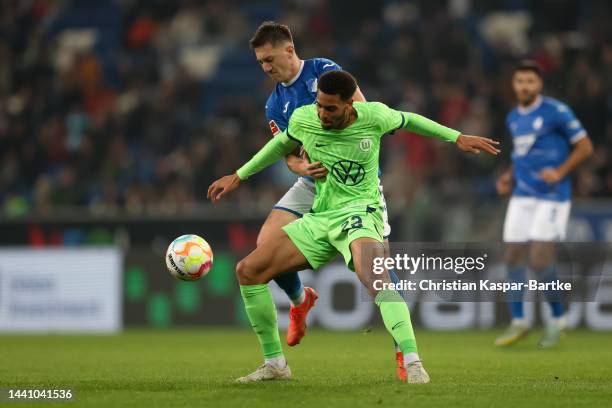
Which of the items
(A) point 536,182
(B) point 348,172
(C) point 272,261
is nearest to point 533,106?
(A) point 536,182

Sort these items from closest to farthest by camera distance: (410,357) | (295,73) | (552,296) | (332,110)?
1. (410,357)
2. (332,110)
3. (295,73)
4. (552,296)

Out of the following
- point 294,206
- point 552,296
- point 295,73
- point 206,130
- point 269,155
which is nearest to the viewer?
point 269,155

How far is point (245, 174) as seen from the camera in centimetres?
711

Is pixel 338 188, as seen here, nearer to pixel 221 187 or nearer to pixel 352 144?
pixel 352 144

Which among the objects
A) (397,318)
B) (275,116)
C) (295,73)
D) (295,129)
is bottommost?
(397,318)

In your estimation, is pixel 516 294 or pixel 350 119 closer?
pixel 350 119

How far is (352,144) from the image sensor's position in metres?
6.84

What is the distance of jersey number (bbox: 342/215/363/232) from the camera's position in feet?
22.2

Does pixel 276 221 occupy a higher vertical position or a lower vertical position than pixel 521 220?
lower

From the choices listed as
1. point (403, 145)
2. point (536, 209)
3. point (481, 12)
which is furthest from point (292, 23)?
point (536, 209)

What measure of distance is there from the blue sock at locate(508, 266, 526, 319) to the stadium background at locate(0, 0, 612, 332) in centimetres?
195

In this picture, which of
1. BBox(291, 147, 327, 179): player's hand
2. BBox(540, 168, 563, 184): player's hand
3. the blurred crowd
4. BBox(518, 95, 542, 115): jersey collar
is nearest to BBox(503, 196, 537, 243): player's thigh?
BBox(540, 168, 563, 184): player's hand

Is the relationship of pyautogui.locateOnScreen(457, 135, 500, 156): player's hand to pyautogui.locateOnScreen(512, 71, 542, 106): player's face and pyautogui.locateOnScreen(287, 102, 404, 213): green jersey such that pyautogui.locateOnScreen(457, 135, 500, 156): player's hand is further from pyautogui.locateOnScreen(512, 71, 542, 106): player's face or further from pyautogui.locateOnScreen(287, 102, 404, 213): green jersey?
pyautogui.locateOnScreen(512, 71, 542, 106): player's face

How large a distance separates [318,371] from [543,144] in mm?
3922
